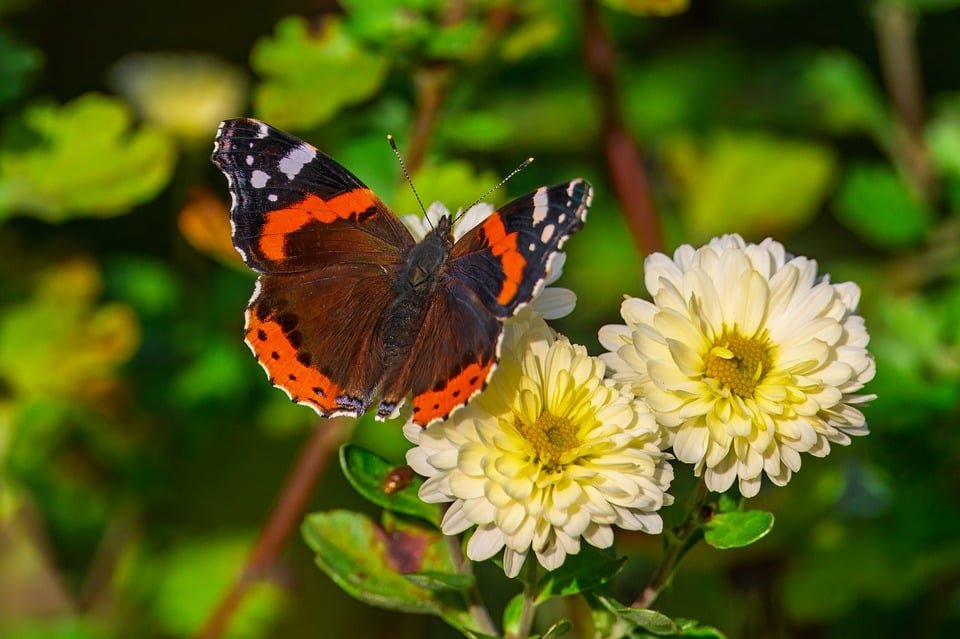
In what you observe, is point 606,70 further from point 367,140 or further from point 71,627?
point 71,627

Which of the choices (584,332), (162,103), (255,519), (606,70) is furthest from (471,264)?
(162,103)

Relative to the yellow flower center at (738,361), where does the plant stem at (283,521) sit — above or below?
below

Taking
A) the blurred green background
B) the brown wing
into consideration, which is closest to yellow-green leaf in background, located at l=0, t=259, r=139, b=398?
the blurred green background

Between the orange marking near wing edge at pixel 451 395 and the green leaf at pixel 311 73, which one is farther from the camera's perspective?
the green leaf at pixel 311 73

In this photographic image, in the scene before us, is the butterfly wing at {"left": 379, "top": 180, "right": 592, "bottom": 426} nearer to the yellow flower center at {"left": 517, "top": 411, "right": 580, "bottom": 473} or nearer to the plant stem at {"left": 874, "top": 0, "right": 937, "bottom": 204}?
the yellow flower center at {"left": 517, "top": 411, "right": 580, "bottom": 473}

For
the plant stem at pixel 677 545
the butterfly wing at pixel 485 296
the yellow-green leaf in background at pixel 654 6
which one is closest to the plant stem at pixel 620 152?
the yellow-green leaf in background at pixel 654 6

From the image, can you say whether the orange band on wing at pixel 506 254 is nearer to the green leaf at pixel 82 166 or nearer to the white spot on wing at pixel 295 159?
the white spot on wing at pixel 295 159
